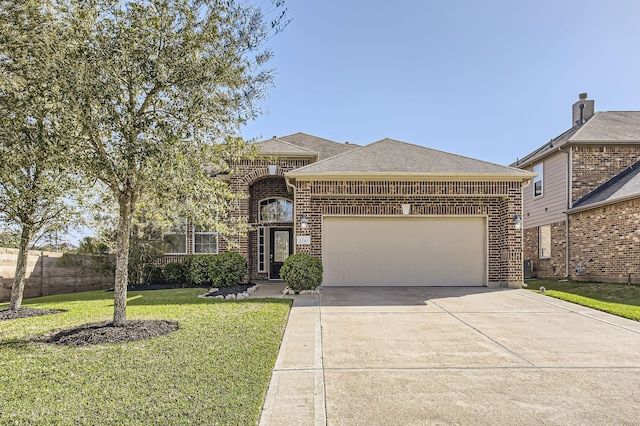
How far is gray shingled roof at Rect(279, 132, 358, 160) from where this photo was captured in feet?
54.1

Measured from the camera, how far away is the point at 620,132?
15023 mm

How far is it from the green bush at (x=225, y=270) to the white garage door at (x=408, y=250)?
2.78 m

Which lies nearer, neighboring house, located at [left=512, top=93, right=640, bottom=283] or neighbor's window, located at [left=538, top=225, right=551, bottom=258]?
neighboring house, located at [left=512, top=93, right=640, bottom=283]

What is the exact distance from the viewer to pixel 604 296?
1030 centimetres

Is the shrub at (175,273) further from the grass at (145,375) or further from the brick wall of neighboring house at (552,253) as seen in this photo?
the brick wall of neighboring house at (552,253)

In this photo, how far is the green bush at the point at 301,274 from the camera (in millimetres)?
10297

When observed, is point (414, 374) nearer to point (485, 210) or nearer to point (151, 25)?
point (151, 25)

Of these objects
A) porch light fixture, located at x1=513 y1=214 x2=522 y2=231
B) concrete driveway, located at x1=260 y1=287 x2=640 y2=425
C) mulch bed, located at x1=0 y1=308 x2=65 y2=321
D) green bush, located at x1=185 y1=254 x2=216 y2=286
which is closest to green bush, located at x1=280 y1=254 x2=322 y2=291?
concrete driveway, located at x1=260 y1=287 x2=640 y2=425

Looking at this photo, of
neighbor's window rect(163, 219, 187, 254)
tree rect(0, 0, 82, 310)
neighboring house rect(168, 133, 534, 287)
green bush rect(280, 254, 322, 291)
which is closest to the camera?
tree rect(0, 0, 82, 310)

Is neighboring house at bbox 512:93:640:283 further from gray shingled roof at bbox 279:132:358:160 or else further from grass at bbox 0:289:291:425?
grass at bbox 0:289:291:425

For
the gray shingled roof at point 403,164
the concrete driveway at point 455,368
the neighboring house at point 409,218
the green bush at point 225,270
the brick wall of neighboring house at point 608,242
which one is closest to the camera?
the concrete driveway at point 455,368

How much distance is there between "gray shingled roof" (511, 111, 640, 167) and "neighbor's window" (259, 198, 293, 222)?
10.2 metres

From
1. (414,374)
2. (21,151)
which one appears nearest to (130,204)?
(21,151)

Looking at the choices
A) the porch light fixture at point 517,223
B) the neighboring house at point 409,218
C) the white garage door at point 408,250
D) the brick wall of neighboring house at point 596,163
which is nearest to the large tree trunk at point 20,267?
the neighboring house at point 409,218
